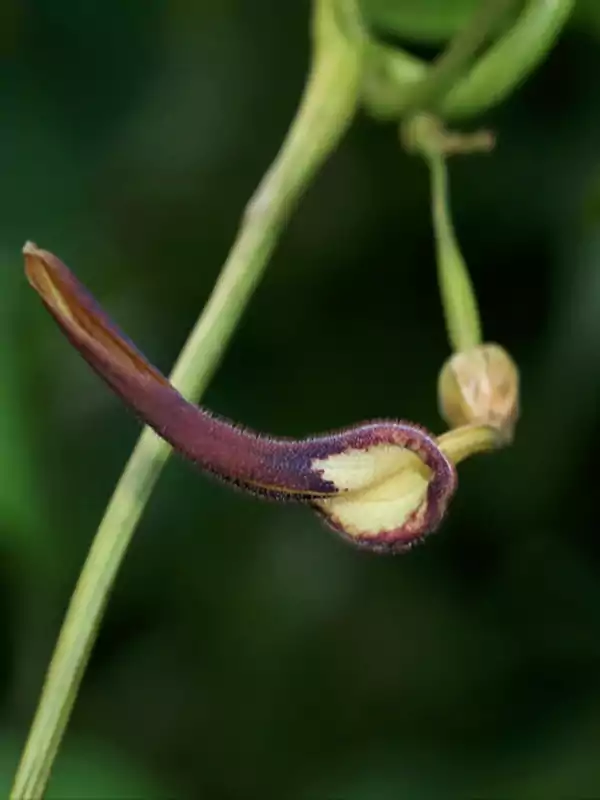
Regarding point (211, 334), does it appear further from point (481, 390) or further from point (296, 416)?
point (296, 416)

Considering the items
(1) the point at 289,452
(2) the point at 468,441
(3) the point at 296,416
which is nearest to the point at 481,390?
(2) the point at 468,441

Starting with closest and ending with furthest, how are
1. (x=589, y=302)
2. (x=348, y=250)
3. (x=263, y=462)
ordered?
(x=263, y=462)
(x=589, y=302)
(x=348, y=250)

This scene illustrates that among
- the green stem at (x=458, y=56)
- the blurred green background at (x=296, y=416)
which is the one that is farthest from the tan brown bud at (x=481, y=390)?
the blurred green background at (x=296, y=416)

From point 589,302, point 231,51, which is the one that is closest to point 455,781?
point 589,302

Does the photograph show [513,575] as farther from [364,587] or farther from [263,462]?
[263,462]

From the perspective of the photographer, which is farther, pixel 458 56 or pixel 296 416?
pixel 296 416

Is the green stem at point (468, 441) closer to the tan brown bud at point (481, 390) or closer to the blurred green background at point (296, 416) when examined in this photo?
the tan brown bud at point (481, 390)

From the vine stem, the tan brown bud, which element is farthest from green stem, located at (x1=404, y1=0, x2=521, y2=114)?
the tan brown bud
